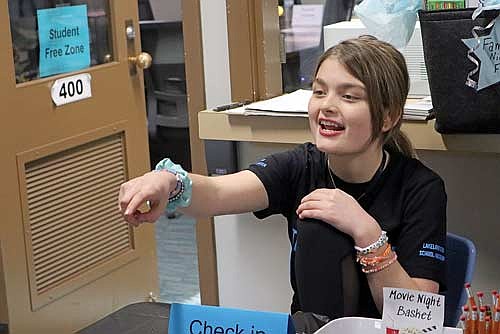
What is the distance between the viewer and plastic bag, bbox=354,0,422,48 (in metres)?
1.92

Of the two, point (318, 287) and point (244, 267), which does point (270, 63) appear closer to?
point (244, 267)

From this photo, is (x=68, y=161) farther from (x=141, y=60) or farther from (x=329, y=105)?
(x=329, y=105)

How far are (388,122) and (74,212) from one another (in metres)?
1.82

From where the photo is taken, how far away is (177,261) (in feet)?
13.6

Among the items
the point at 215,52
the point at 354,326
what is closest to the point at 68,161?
the point at 215,52

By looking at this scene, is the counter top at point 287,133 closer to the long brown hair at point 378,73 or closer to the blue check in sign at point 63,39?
the long brown hair at point 378,73

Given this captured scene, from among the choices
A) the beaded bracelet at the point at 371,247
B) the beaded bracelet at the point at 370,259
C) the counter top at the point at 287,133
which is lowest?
the beaded bracelet at the point at 370,259

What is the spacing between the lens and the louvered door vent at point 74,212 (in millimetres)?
2945

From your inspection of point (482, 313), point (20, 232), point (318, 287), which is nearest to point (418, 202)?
point (318, 287)

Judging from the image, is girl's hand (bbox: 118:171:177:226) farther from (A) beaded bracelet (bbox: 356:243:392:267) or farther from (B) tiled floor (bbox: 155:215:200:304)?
(B) tiled floor (bbox: 155:215:200:304)

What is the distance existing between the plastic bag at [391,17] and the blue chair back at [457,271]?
20.8 inches

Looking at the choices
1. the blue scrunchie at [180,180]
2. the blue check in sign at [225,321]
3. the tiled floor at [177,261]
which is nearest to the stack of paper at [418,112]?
the blue scrunchie at [180,180]

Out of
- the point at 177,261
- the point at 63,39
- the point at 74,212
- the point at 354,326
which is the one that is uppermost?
the point at 63,39

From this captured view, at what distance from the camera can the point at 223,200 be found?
1.55m
